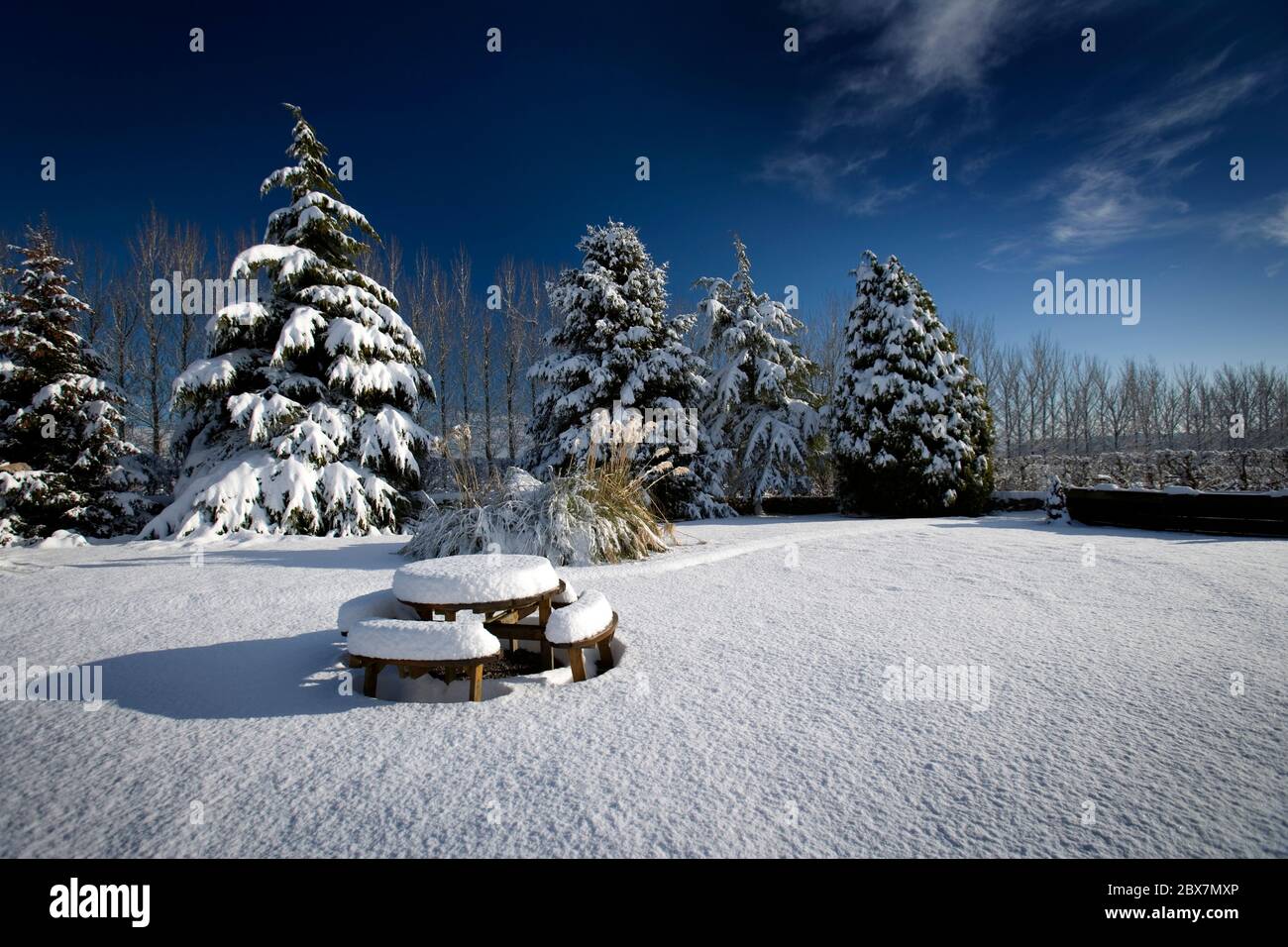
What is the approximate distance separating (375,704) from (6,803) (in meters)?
1.15

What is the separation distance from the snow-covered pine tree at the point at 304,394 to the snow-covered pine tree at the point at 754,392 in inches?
304

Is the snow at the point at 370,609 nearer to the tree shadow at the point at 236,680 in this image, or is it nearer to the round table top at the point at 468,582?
the round table top at the point at 468,582

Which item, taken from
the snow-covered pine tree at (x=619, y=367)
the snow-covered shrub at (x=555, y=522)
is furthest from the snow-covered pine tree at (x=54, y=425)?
the snow-covered pine tree at (x=619, y=367)

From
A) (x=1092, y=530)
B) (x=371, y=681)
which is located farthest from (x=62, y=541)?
(x=1092, y=530)

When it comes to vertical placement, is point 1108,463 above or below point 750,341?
below

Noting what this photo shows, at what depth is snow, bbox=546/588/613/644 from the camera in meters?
2.72

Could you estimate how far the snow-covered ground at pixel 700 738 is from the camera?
165 cm

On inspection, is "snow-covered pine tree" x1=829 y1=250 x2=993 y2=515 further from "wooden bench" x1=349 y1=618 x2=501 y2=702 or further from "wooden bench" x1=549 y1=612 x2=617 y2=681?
"wooden bench" x1=349 y1=618 x2=501 y2=702

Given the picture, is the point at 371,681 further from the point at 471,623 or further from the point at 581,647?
the point at 581,647

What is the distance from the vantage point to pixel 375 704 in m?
2.57

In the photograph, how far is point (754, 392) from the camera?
14.6 metres
